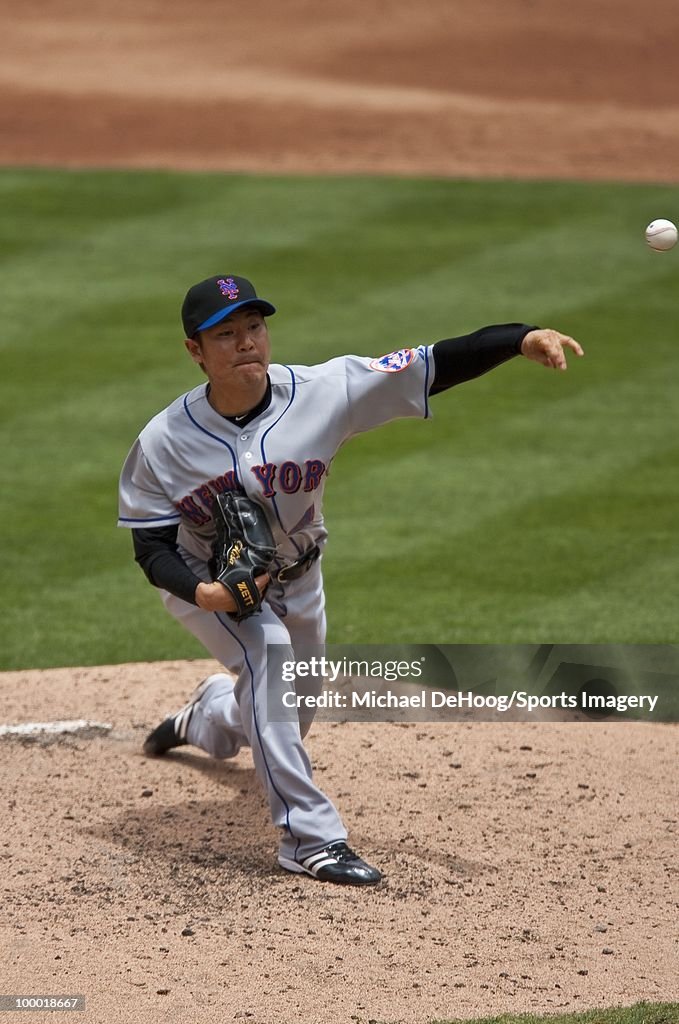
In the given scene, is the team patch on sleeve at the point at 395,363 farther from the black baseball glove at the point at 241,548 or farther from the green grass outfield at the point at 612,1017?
the green grass outfield at the point at 612,1017

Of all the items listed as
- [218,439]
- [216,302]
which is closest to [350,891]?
[218,439]

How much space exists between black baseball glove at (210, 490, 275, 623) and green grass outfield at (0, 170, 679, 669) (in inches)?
88.3

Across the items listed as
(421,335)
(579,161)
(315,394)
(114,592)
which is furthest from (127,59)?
(315,394)

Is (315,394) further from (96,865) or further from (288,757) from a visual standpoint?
(96,865)

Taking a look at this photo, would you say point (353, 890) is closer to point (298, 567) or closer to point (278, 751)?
point (278, 751)

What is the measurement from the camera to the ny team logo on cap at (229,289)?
4578 mm

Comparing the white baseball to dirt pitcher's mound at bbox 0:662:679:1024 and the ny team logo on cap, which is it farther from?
dirt pitcher's mound at bbox 0:662:679:1024

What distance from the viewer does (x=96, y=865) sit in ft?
15.0

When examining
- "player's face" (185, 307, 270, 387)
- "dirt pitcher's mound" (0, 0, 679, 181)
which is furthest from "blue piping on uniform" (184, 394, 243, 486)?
"dirt pitcher's mound" (0, 0, 679, 181)

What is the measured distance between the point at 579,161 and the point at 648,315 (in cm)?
476

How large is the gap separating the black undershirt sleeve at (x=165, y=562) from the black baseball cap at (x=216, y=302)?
620mm

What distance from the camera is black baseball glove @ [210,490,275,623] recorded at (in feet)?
14.6

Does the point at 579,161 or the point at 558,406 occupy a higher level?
the point at 579,161

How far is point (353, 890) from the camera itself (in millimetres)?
4465
